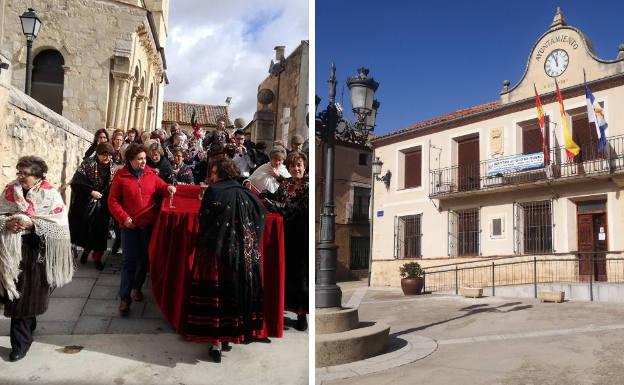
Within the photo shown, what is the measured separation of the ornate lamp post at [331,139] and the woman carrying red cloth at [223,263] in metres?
0.35

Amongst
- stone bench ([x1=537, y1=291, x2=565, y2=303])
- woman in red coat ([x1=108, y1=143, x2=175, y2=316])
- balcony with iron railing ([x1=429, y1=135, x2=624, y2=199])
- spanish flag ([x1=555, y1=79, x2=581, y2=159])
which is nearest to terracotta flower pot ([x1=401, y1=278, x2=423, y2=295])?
balcony with iron railing ([x1=429, y1=135, x2=624, y2=199])

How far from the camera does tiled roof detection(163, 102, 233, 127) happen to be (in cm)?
1182

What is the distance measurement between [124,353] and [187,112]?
37.6 ft

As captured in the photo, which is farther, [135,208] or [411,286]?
[411,286]

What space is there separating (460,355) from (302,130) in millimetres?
1418

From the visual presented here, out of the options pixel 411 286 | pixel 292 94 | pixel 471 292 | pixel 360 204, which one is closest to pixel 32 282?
pixel 360 204

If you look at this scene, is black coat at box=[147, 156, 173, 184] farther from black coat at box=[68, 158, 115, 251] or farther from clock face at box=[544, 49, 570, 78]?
clock face at box=[544, 49, 570, 78]

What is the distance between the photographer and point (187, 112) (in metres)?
12.7

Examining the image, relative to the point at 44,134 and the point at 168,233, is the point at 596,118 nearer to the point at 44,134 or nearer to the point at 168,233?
the point at 168,233

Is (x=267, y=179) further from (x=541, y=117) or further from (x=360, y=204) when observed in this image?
(x=541, y=117)

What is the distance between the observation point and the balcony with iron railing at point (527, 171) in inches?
71.9

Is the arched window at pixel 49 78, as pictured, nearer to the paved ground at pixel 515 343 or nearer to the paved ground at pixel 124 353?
the paved ground at pixel 124 353

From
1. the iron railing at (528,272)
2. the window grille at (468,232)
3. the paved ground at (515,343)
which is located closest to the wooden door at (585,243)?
the iron railing at (528,272)

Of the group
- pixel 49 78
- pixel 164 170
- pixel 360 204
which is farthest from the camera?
pixel 49 78
